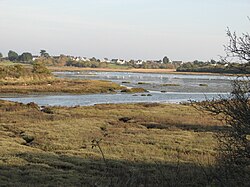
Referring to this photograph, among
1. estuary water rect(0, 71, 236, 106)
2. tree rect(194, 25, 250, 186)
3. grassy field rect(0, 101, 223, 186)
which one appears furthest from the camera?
estuary water rect(0, 71, 236, 106)

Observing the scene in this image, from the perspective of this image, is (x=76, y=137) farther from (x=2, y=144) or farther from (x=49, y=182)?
(x=49, y=182)

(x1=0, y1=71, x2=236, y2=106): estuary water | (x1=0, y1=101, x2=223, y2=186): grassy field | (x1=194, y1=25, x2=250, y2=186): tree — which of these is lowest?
(x1=0, y1=71, x2=236, y2=106): estuary water

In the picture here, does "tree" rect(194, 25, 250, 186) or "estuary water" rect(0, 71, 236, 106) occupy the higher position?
"tree" rect(194, 25, 250, 186)

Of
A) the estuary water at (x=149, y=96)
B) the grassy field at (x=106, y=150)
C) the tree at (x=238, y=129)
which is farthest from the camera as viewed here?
the estuary water at (x=149, y=96)

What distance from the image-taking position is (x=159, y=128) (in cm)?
2917

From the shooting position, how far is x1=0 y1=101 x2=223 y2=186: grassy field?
48.1 ft

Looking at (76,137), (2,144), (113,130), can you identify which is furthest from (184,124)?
(2,144)

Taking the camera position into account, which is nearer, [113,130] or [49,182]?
[49,182]

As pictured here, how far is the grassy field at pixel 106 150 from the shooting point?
1466cm

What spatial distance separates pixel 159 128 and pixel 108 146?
8.49 metres

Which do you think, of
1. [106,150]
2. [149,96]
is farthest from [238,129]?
[149,96]

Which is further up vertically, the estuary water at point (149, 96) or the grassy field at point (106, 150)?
the grassy field at point (106, 150)

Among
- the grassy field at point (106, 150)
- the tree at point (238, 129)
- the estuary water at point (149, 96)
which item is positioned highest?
the tree at point (238, 129)

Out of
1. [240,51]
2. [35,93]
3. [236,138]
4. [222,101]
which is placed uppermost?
[240,51]
